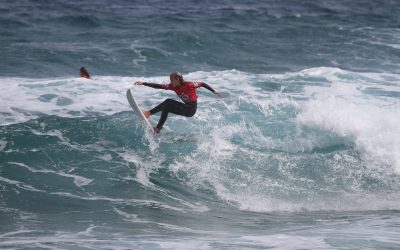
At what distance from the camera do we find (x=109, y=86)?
18.3 m

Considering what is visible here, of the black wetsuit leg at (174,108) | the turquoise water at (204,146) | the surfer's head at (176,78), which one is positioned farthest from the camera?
the black wetsuit leg at (174,108)

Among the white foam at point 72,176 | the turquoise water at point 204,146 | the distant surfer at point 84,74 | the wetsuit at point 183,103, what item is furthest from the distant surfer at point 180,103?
the distant surfer at point 84,74

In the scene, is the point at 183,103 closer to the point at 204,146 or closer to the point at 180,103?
the point at 180,103

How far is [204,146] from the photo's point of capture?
43.9ft

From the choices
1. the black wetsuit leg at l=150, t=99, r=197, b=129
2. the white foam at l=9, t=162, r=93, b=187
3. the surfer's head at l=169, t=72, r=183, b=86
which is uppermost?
the surfer's head at l=169, t=72, r=183, b=86

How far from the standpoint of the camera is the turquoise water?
31.5ft

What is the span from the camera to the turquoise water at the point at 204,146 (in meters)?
9.60

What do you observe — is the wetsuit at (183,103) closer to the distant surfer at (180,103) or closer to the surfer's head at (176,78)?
the distant surfer at (180,103)

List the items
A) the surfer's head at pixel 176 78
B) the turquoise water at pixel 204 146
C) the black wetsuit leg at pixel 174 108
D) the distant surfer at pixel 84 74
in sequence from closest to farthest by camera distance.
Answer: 1. the turquoise water at pixel 204 146
2. the surfer's head at pixel 176 78
3. the black wetsuit leg at pixel 174 108
4. the distant surfer at pixel 84 74

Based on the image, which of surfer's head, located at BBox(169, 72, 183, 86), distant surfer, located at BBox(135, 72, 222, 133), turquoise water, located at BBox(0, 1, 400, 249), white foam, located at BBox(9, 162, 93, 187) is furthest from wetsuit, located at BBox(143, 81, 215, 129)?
white foam, located at BBox(9, 162, 93, 187)

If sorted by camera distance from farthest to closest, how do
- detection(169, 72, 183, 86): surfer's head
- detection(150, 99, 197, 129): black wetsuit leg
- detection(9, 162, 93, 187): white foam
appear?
detection(150, 99, 197, 129): black wetsuit leg, detection(169, 72, 183, 86): surfer's head, detection(9, 162, 93, 187): white foam

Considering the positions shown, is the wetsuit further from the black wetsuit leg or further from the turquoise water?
the turquoise water

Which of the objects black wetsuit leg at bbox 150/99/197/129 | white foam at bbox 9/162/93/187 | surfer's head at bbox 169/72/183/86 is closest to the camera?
white foam at bbox 9/162/93/187

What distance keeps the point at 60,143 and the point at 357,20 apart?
2015 centimetres
